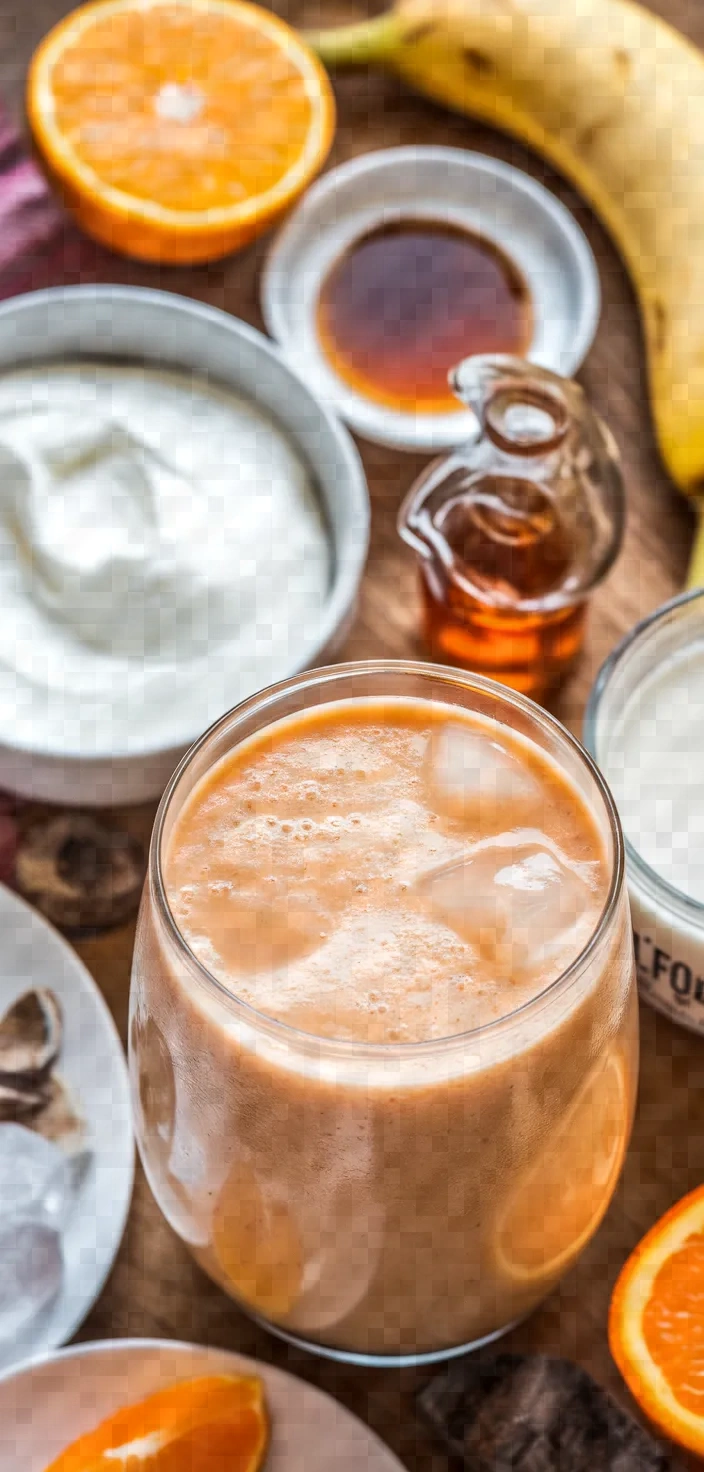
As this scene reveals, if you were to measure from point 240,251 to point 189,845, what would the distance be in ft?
2.22

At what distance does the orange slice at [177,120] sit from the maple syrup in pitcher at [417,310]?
0.08 metres

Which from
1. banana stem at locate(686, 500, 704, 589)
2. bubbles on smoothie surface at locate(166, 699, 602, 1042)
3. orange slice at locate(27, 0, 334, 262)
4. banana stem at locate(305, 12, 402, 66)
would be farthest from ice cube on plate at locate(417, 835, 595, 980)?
banana stem at locate(305, 12, 402, 66)

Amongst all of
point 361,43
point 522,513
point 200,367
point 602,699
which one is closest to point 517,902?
point 602,699

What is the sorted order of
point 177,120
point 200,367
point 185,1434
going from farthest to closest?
point 177,120
point 200,367
point 185,1434

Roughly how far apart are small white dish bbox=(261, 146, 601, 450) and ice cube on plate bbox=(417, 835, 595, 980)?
525mm

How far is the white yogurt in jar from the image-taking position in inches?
38.3

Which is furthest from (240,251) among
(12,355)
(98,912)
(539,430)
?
(98,912)

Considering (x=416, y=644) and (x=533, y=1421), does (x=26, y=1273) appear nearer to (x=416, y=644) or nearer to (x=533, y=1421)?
(x=533, y=1421)

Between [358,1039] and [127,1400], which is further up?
[358,1039]

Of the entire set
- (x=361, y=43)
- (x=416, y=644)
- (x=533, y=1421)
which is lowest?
(x=533, y=1421)

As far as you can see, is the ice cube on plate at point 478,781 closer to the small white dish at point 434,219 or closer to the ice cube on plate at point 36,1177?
the ice cube on plate at point 36,1177

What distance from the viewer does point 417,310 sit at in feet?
3.88

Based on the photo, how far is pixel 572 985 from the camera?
61 centimetres

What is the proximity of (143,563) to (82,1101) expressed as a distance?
338mm
